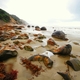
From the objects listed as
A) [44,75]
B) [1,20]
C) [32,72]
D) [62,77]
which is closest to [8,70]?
[32,72]

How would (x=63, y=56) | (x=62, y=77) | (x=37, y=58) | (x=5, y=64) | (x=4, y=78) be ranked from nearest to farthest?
(x=4, y=78) < (x=62, y=77) < (x=5, y=64) < (x=37, y=58) < (x=63, y=56)

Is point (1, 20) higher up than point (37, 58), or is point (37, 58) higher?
point (37, 58)

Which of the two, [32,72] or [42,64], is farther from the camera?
[42,64]

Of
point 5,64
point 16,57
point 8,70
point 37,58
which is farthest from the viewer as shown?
point 16,57

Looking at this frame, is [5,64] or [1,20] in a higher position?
[5,64]

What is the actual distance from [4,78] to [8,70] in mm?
569

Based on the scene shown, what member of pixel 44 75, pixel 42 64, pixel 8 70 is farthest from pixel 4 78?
pixel 42 64

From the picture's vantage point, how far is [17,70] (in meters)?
4.54

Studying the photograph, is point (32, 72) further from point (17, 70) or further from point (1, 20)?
point (1, 20)

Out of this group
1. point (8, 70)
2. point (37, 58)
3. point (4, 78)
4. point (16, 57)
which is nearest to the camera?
point (4, 78)

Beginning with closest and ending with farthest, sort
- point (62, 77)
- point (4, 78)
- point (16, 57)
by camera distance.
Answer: point (4, 78), point (62, 77), point (16, 57)

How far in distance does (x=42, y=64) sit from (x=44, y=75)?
0.74 metres

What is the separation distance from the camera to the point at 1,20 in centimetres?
3503

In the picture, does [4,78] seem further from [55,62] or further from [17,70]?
[55,62]
